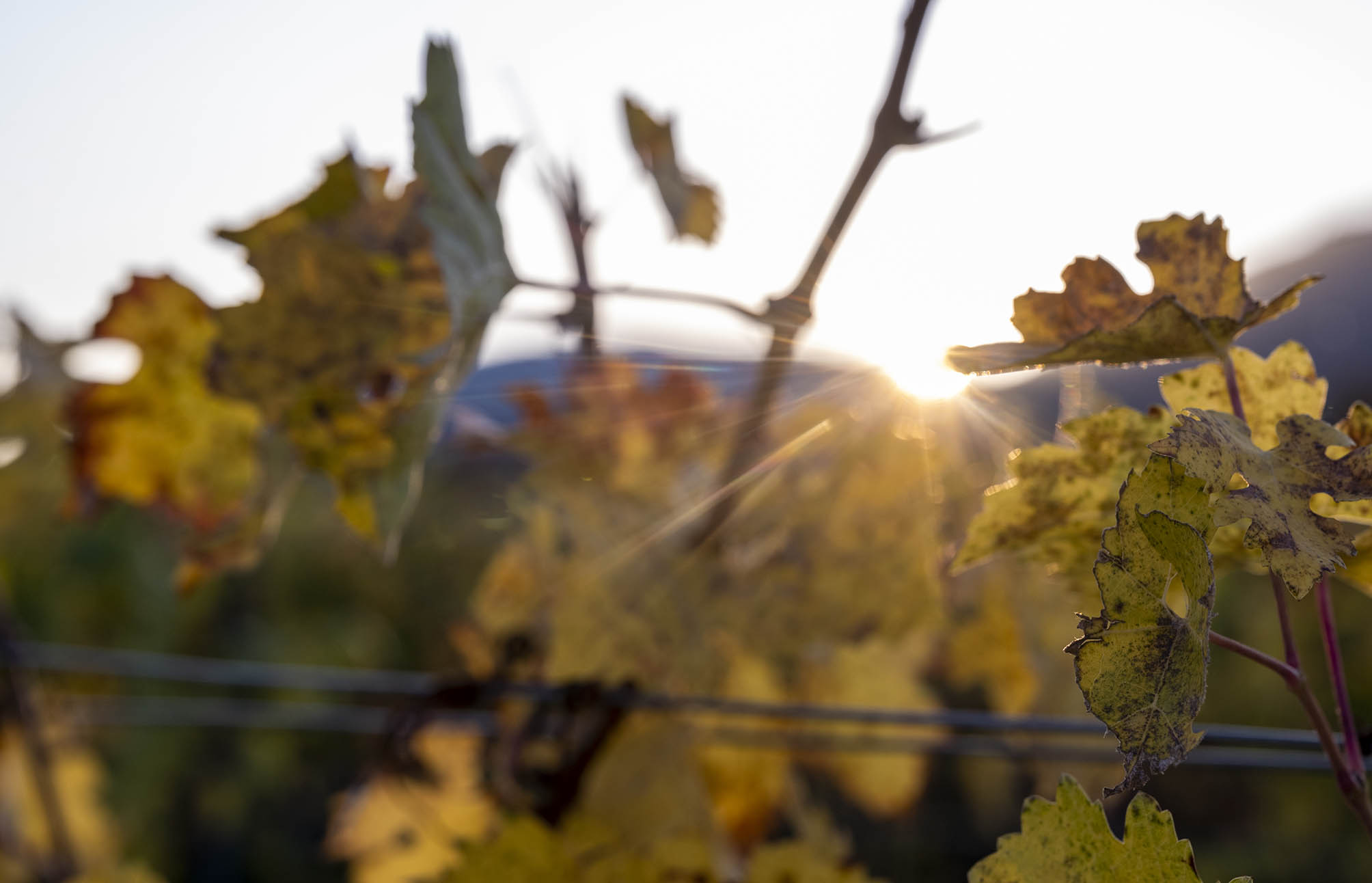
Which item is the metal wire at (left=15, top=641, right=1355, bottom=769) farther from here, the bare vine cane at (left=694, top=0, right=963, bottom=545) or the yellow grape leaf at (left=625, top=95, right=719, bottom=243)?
the yellow grape leaf at (left=625, top=95, right=719, bottom=243)

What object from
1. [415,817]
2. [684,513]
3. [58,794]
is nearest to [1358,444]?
[684,513]

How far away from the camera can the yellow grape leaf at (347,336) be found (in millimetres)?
596

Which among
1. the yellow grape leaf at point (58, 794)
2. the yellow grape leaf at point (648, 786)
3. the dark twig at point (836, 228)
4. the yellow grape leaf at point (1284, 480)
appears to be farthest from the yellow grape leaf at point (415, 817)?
the yellow grape leaf at point (58, 794)

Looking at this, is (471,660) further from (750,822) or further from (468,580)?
(468,580)

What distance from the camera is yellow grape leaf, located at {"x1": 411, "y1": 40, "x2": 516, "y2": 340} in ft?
1.63

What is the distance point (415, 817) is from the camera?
86 cm

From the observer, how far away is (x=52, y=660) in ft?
4.96

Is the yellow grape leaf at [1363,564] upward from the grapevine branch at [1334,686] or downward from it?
upward

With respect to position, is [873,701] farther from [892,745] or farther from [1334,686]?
[1334,686]

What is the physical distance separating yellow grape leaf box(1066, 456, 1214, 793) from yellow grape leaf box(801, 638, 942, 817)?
1.64 ft

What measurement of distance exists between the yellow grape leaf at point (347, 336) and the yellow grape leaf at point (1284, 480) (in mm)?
429

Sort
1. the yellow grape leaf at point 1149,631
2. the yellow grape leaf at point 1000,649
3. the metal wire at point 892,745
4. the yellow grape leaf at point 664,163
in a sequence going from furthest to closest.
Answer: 1. the yellow grape leaf at point 1000,649
2. the yellow grape leaf at point 664,163
3. the metal wire at point 892,745
4. the yellow grape leaf at point 1149,631

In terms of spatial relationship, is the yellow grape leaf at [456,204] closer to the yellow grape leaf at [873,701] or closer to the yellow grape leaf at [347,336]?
the yellow grape leaf at [347,336]

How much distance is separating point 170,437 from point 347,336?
0.22 m
